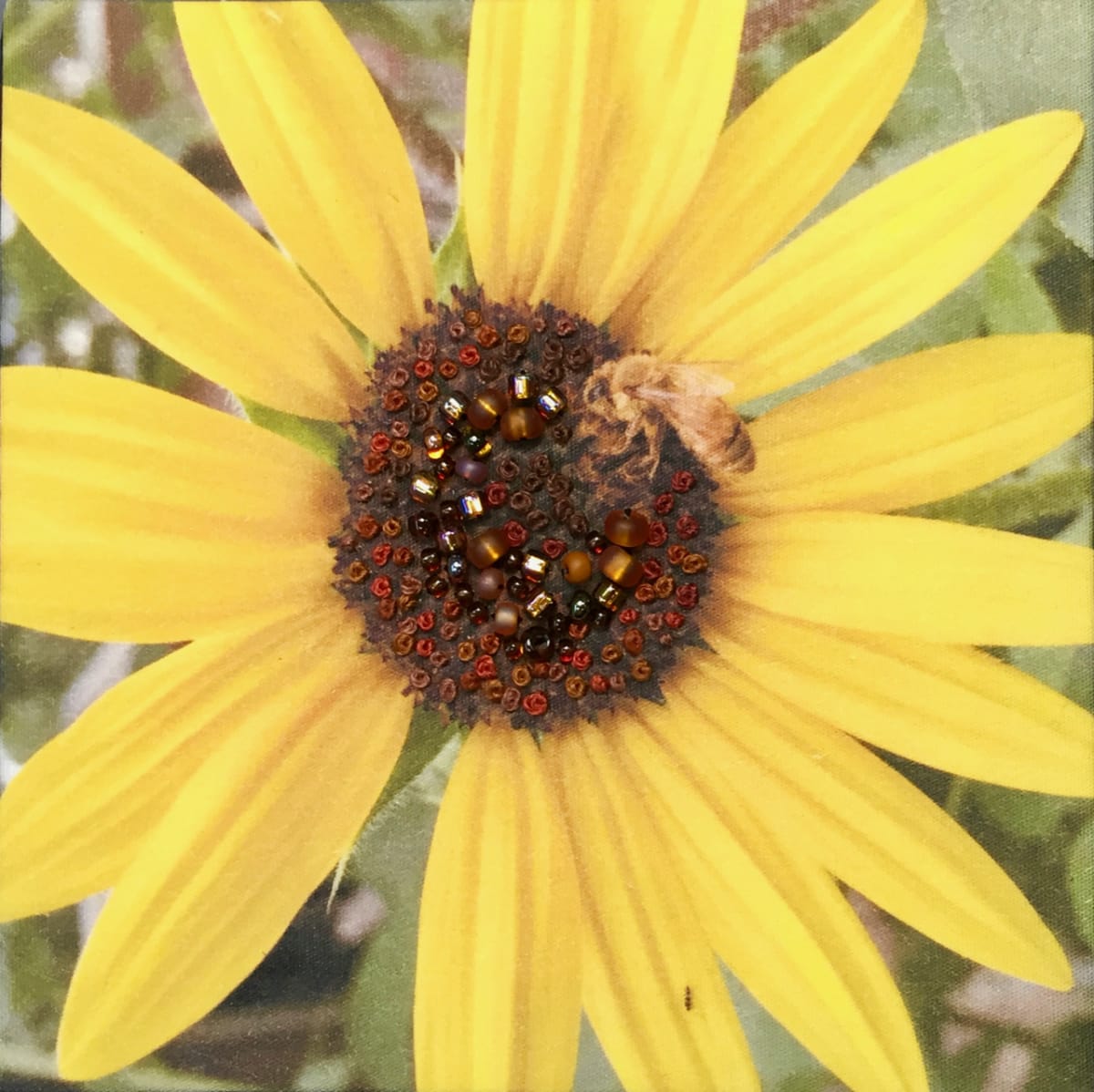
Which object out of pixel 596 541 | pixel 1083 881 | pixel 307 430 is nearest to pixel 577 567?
pixel 596 541

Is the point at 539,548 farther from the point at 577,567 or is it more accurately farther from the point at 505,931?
the point at 505,931

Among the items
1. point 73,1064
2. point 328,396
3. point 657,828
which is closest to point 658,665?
point 657,828

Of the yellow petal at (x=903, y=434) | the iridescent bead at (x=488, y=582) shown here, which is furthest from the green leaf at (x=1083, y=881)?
the iridescent bead at (x=488, y=582)

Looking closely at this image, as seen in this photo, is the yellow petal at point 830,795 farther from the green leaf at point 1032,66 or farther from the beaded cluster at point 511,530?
the green leaf at point 1032,66

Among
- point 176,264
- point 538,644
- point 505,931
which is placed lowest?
point 505,931

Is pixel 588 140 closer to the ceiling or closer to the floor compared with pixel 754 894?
closer to the ceiling

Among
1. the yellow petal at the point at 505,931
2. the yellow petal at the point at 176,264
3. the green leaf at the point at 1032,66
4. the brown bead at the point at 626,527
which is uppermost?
the green leaf at the point at 1032,66

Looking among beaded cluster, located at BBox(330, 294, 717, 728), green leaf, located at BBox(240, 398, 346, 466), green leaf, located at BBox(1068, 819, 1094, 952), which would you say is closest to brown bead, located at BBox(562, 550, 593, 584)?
beaded cluster, located at BBox(330, 294, 717, 728)

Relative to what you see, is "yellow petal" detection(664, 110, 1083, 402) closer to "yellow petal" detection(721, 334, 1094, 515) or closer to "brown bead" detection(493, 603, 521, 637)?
"yellow petal" detection(721, 334, 1094, 515)
